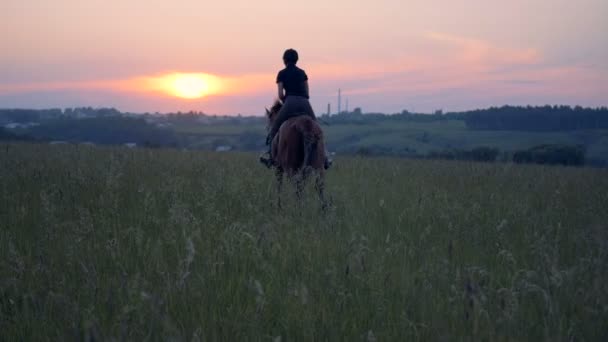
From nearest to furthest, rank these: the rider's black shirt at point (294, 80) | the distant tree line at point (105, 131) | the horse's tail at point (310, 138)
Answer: the horse's tail at point (310, 138) < the rider's black shirt at point (294, 80) < the distant tree line at point (105, 131)

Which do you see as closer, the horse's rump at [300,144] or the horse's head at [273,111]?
the horse's rump at [300,144]

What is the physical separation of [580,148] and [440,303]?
4010 centimetres

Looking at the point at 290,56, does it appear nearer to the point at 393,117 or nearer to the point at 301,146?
the point at 301,146

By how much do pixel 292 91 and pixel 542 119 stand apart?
82.2m

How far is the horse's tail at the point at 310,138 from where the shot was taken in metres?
7.29

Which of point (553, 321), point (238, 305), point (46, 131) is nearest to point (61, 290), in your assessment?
point (238, 305)

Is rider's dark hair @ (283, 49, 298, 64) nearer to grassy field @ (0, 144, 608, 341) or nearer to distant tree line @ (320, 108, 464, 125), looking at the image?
grassy field @ (0, 144, 608, 341)

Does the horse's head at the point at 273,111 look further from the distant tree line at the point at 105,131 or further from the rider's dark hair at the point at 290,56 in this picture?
the distant tree line at the point at 105,131

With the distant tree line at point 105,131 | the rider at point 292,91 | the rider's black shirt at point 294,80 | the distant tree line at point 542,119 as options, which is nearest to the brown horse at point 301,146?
the rider at point 292,91

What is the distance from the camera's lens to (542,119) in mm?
79812

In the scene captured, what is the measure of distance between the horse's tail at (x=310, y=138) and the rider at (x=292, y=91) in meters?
0.39

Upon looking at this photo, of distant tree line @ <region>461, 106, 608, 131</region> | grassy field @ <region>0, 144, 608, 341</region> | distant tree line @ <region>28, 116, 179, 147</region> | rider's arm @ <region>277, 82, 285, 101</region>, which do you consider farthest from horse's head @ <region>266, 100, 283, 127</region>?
distant tree line @ <region>461, 106, 608, 131</region>

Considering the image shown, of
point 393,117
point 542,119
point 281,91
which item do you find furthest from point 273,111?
point 393,117

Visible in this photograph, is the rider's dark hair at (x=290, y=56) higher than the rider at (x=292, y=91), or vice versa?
the rider's dark hair at (x=290, y=56)
